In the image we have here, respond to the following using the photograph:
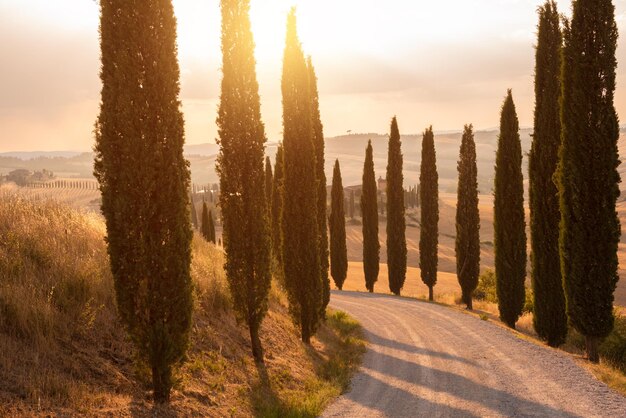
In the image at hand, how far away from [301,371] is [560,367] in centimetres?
752

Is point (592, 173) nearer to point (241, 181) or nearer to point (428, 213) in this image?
point (241, 181)

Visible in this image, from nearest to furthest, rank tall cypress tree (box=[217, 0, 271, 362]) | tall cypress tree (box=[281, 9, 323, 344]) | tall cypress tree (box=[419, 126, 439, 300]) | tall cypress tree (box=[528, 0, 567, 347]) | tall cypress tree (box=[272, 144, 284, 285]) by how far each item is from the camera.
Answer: tall cypress tree (box=[217, 0, 271, 362])
tall cypress tree (box=[281, 9, 323, 344])
tall cypress tree (box=[528, 0, 567, 347])
tall cypress tree (box=[272, 144, 284, 285])
tall cypress tree (box=[419, 126, 439, 300])

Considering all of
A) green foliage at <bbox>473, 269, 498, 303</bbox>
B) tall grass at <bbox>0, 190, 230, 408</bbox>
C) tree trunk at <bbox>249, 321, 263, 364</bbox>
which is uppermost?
tall grass at <bbox>0, 190, 230, 408</bbox>

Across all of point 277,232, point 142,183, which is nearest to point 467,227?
point 277,232

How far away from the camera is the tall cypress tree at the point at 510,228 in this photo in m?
23.8

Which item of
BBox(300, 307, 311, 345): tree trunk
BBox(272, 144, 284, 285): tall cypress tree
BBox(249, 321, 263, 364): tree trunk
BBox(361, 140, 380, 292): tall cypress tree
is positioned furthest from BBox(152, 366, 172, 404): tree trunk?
BBox(361, 140, 380, 292): tall cypress tree

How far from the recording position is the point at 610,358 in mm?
18500

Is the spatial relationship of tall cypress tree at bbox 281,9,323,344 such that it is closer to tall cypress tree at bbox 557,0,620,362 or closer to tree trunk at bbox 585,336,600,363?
tall cypress tree at bbox 557,0,620,362

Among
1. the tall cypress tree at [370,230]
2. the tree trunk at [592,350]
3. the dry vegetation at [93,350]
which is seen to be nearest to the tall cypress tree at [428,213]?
the tall cypress tree at [370,230]

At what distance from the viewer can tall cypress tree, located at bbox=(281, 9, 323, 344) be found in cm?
1788

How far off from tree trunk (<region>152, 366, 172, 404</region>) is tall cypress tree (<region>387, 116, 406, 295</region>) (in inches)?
1228

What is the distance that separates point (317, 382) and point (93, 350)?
20.1ft

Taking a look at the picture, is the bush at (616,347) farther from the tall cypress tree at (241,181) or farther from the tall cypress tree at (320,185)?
the tall cypress tree at (241,181)

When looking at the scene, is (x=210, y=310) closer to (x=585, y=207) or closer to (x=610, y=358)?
(x=585, y=207)
